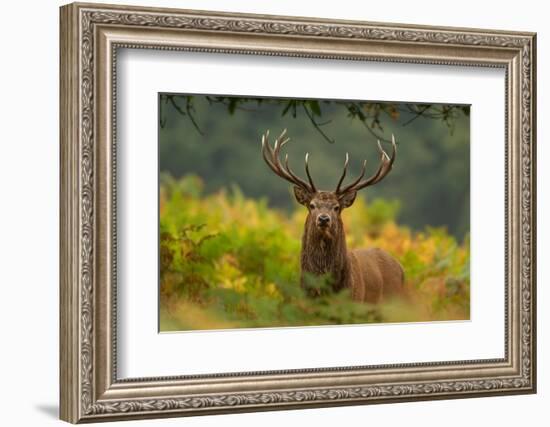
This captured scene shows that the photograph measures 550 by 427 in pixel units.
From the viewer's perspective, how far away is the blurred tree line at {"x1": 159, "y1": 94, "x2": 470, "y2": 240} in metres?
6.09

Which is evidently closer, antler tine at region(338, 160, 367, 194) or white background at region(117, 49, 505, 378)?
white background at region(117, 49, 505, 378)

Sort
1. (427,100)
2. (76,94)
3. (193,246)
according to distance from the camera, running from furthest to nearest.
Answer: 1. (427,100)
2. (193,246)
3. (76,94)

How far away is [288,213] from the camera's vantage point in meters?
6.30

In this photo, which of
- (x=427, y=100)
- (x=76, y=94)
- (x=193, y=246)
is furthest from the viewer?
(x=427, y=100)

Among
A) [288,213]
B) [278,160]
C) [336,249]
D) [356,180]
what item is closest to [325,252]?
[336,249]

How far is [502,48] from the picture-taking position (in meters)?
6.64

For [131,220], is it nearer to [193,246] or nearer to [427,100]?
[193,246]

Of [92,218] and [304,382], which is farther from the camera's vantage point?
[304,382]

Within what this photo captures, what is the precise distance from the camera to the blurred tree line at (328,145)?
6090mm

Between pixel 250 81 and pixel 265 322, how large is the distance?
107cm

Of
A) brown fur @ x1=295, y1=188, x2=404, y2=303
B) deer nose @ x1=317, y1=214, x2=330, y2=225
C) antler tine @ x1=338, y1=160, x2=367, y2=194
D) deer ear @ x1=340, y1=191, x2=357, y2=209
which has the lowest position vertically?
brown fur @ x1=295, y1=188, x2=404, y2=303

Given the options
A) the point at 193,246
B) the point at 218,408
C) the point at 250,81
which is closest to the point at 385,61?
the point at 250,81

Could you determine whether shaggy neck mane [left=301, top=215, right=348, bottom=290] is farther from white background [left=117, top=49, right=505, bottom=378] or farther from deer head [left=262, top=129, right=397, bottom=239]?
white background [left=117, top=49, right=505, bottom=378]

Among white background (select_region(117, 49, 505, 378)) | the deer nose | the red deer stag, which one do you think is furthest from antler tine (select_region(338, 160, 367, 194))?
white background (select_region(117, 49, 505, 378))
